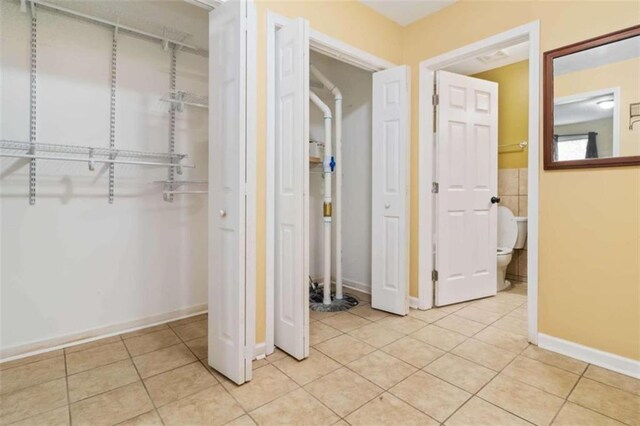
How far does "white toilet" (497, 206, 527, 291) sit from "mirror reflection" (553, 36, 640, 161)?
64.0 inches

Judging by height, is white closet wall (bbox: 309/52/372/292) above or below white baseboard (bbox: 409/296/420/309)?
above

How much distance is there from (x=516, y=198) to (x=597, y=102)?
190 cm

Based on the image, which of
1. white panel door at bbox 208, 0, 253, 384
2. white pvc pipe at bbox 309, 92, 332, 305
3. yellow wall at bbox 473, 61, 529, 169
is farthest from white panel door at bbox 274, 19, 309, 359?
yellow wall at bbox 473, 61, 529, 169

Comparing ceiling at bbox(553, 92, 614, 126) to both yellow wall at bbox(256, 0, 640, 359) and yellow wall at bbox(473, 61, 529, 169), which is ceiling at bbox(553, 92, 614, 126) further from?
yellow wall at bbox(473, 61, 529, 169)

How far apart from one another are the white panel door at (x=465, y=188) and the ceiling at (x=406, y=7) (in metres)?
0.52

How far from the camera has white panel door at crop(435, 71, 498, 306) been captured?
2.83 metres

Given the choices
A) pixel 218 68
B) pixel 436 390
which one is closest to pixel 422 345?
pixel 436 390

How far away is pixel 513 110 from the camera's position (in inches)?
144

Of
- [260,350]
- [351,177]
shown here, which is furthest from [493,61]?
[260,350]

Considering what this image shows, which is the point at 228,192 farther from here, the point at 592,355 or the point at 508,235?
the point at 508,235

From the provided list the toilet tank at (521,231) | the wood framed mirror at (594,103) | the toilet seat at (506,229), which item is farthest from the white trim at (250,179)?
the toilet tank at (521,231)

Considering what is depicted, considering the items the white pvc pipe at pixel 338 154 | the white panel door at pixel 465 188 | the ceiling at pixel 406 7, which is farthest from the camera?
the white pvc pipe at pixel 338 154

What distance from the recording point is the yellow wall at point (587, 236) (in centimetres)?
180

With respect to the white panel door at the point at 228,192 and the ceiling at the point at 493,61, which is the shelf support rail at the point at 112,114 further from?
the ceiling at the point at 493,61
